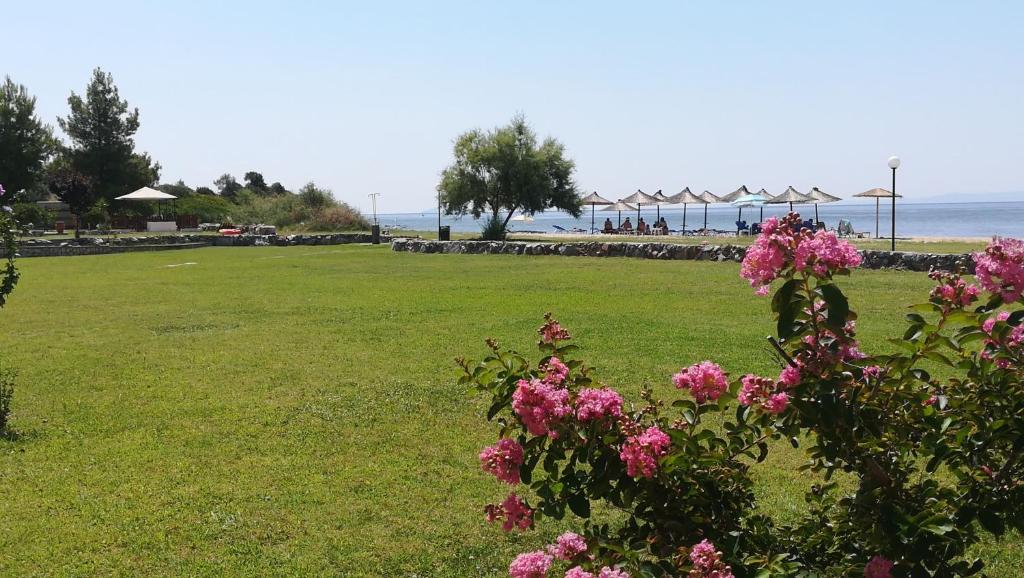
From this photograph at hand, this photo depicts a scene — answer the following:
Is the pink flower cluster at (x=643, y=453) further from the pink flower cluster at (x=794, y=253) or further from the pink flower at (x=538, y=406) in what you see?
the pink flower cluster at (x=794, y=253)

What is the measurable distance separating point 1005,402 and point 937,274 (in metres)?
0.36

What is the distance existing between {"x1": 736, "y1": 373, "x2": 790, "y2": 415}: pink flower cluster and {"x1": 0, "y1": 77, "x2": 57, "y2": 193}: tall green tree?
52.8 m

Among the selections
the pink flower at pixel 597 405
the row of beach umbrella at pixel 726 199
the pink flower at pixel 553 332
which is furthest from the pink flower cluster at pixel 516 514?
the row of beach umbrella at pixel 726 199

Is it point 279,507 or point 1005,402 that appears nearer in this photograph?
point 1005,402

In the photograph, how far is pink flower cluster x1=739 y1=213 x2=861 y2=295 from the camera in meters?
1.95

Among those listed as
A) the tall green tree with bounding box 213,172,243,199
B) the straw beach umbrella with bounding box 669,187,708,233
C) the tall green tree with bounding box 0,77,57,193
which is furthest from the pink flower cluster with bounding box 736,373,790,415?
the tall green tree with bounding box 213,172,243,199

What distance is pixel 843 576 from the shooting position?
7.27 ft

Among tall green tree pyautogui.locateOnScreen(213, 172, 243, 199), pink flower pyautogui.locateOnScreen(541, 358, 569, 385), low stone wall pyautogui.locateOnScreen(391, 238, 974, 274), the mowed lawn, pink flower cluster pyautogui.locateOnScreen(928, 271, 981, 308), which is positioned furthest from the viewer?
tall green tree pyautogui.locateOnScreen(213, 172, 243, 199)

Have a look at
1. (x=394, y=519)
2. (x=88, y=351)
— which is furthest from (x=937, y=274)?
(x=88, y=351)

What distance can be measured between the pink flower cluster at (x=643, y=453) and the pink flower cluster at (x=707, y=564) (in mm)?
248

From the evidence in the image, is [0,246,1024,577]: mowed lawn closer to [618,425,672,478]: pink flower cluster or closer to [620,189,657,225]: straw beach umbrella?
[618,425,672,478]: pink flower cluster

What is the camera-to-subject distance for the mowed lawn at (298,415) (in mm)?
4125

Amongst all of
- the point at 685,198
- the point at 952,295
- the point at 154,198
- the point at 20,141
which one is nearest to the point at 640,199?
the point at 685,198

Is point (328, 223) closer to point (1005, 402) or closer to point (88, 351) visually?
point (88, 351)
